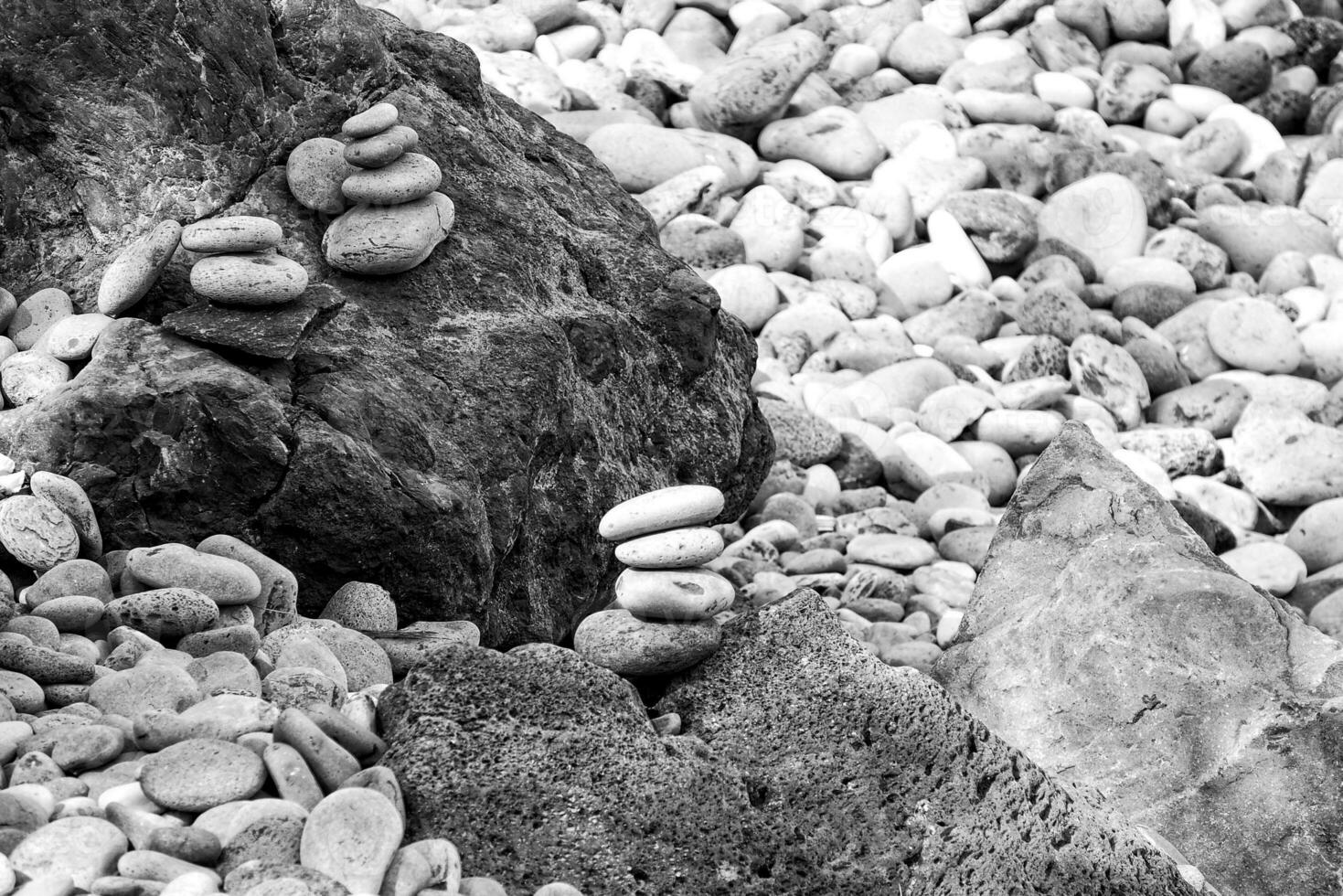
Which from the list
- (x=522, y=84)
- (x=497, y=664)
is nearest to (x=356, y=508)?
(x=497, y=664)

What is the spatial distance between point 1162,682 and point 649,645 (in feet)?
5.99

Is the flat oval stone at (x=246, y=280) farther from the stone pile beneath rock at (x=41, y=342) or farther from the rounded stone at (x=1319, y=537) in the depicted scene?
the rounded stone at (x=1319, y=537)

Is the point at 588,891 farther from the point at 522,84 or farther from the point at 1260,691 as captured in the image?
the point at 522,84

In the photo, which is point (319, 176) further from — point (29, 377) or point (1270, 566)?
point (1270, 566)

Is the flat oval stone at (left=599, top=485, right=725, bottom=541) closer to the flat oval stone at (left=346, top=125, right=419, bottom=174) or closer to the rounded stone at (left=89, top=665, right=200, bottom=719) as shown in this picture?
the rounded stone at (left=89, top=665, right=200, bottom=719)

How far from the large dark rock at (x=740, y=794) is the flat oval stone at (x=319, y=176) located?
2.29m


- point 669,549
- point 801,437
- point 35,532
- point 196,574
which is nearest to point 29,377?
point 35,532

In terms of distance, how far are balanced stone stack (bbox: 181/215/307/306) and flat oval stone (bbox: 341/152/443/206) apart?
1.29 feet

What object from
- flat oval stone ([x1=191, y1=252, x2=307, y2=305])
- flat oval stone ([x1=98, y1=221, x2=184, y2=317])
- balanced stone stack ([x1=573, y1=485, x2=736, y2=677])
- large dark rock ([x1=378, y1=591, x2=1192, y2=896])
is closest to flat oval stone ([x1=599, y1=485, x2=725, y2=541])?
balanced stone stack ([x1=573, y1=485, x2=736, y2=677])

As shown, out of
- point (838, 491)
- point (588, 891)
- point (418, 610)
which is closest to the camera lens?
point (588, 891)

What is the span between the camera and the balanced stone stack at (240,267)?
4.64 m

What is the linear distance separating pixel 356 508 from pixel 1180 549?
8.45 ft

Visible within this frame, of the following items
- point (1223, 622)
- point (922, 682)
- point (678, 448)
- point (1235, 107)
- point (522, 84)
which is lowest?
point (1235, 107)

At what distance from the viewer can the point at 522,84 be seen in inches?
478
